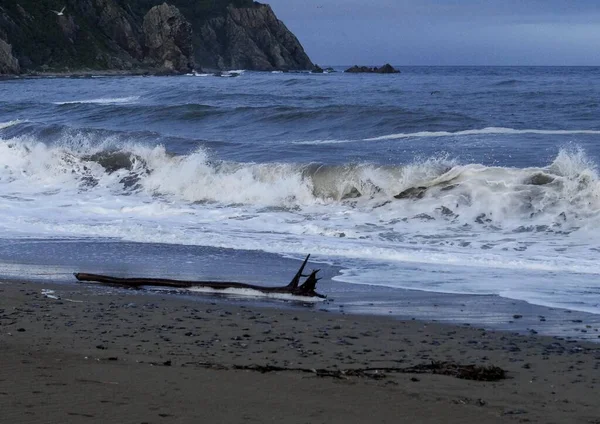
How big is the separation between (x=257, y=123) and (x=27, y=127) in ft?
21.5

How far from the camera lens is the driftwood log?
313 inches

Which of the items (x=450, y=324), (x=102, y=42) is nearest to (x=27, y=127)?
(x=450, y=324)

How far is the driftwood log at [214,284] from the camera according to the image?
26.0 feet

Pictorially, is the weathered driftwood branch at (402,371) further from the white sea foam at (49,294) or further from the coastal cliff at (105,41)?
the coastal cliff at (105,41)

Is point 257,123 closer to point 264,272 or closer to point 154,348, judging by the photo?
point 264,272

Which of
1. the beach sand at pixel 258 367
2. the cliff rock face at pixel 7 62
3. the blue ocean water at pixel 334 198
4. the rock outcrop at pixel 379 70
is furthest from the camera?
the rock outcrop at pixel 379 70

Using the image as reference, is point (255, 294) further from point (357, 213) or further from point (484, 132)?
point (484, 132)

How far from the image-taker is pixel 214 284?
8195 mm

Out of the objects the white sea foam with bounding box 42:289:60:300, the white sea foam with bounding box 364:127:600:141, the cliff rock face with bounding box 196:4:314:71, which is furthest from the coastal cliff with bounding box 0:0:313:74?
the white sea foam with bounding box 42:289:60:300

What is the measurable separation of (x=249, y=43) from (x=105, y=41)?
36.4 metres

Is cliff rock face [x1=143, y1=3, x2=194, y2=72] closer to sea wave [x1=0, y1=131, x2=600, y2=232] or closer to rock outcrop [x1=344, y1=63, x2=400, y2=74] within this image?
rock outcrop [x1=344, y1=63, x2=400, y2=74]

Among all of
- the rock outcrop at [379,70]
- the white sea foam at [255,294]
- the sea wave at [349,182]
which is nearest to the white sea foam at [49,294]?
the white sea foam at [255,294]

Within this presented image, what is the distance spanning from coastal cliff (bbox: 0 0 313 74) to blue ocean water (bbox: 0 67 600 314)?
69168 millimetres

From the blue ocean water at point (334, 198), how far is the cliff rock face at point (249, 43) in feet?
360
